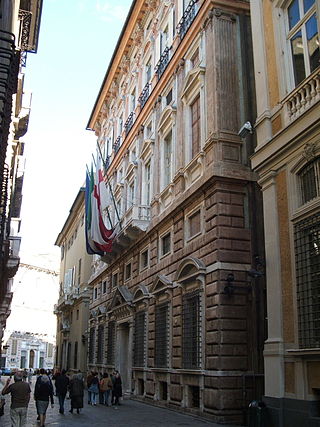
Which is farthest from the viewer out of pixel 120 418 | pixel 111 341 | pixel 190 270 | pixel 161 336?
pixel 111 341

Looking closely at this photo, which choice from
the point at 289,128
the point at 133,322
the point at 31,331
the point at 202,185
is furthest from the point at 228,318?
the point at 31,331

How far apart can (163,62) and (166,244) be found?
26.7 ft

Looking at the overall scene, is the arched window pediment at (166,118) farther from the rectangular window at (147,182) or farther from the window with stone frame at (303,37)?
the window with stone frame at (303,37)

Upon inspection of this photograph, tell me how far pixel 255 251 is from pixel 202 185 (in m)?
2.64

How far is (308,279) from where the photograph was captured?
11000 mm

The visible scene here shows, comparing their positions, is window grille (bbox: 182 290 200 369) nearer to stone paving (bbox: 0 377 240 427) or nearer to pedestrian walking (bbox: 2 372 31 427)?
stone paving (bbox: 0 377 240 427)

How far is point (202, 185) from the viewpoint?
1658cm

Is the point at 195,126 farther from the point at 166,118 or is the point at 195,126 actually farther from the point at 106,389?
the point at 106,389

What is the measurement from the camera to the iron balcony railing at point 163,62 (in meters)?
22.5

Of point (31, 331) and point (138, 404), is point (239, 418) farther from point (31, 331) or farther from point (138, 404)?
point (31, 331)

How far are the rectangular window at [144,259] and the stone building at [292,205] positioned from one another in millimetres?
10213

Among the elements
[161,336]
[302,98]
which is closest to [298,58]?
[302,98]

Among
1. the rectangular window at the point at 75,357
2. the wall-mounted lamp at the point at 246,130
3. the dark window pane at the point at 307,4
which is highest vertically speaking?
the dark window pane at the point at 307,4

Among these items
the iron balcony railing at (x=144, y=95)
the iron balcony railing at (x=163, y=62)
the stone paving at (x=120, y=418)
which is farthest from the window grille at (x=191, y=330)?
the iron balcony railing at (x=144, y=95)
